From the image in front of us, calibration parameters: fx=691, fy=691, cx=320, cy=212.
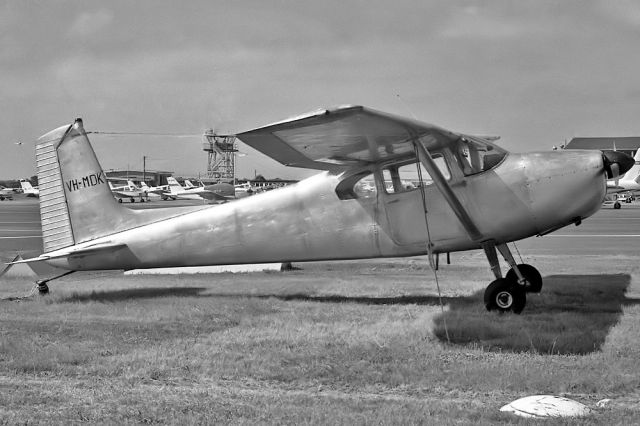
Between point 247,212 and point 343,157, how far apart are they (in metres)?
1.83

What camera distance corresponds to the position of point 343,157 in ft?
29.7

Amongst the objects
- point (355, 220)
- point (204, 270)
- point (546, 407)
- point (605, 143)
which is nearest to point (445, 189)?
point (355, 220)

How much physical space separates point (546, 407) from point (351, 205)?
5297 mm

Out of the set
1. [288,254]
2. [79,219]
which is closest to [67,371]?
[288,254]

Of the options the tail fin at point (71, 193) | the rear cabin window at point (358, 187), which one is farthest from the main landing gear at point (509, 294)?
the tail fin at point (71, 193)

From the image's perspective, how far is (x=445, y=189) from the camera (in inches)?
325

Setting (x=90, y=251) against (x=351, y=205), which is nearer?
(x=351, y=205)

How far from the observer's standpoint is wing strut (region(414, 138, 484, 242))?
819 cm

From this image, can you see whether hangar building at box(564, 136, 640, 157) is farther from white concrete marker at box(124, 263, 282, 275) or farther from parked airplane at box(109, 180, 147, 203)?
white concrete marker at box(124, 263, 282, 275)

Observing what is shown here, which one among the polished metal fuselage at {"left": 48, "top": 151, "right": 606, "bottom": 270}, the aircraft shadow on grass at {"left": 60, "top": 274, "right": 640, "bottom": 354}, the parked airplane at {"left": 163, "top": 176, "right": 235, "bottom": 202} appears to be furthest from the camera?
the parked airplane at {"left": 163, "top": 176, "right": 235, "bottom": 202}

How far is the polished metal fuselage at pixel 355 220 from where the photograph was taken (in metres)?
8.30

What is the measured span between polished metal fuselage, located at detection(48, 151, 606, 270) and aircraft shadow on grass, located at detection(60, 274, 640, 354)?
0.64 meters

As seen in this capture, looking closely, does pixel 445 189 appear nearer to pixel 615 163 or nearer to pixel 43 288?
pixel 615 163

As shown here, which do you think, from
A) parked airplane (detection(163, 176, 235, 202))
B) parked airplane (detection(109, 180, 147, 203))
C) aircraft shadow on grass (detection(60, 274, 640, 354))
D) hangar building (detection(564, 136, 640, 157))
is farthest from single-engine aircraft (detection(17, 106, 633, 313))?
hangar building (detection(564, 136, 640, 157))
